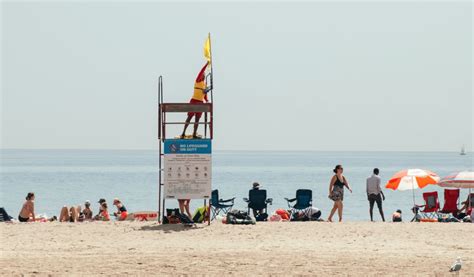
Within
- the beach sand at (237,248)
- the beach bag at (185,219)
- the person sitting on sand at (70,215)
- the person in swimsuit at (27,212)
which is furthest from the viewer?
the person sitting on sand at (70,215)

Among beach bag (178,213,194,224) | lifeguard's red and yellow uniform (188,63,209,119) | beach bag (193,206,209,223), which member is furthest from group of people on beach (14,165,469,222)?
lifeguard's red and yellow uniform (188,63,209,119)

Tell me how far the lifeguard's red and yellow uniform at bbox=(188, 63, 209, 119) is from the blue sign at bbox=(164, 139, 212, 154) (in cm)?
60

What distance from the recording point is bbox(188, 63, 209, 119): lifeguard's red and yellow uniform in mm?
17719

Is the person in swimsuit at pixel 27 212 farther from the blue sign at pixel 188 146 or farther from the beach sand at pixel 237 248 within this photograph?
the blue sign at pixel 188 146

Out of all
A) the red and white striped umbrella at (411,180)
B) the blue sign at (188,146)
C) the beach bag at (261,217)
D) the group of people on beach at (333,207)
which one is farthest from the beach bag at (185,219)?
the red and white striped umbrella at (411,180)

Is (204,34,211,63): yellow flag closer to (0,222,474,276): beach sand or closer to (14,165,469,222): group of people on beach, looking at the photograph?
(14,165,469,222): group of people on beach

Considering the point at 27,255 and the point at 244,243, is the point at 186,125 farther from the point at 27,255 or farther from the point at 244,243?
the point at 27,255

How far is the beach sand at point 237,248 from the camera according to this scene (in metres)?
12.0

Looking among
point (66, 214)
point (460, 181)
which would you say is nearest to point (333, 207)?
point (460, 181)

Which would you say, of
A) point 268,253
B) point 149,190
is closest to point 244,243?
point 268,253

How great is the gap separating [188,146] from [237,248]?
384 centimetres

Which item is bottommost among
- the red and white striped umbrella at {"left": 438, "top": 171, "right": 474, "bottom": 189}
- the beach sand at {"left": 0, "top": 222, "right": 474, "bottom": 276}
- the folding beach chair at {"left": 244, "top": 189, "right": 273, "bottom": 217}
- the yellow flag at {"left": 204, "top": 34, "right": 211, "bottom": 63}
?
the beach sand at {"left": 0, "top": 222, "right": 474, "bottom": 276}

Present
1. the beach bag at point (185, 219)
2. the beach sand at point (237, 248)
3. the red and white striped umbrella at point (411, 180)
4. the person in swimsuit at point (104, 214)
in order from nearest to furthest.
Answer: the beach sand at point (237, 248) < the beach bag at point (185, 219) < the person in swimsuit at point (104, 214) < the red and white striped umbrella at point (411, 180)

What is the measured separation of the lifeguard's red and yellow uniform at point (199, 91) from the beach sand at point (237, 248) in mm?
2404
